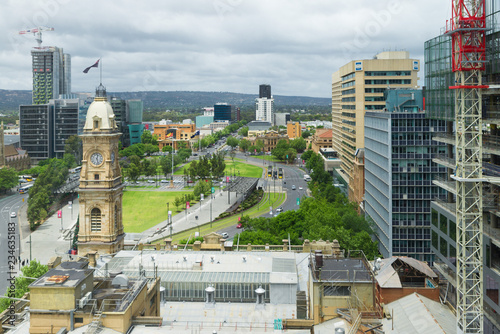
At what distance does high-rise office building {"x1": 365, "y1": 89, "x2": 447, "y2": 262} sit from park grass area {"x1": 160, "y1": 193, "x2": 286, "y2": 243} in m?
40.4

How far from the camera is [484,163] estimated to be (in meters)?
47.7

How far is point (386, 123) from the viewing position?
8731 cm

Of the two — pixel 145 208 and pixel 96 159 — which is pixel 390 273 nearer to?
pixel 96 159

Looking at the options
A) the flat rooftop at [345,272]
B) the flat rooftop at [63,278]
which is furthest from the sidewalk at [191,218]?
the flat rooftop at [63,278]

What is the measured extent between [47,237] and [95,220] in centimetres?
5501

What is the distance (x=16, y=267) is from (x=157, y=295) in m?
59.5

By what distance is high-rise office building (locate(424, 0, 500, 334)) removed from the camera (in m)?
44.3

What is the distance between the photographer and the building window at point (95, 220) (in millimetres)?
63562

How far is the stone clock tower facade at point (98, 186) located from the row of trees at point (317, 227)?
28.1m

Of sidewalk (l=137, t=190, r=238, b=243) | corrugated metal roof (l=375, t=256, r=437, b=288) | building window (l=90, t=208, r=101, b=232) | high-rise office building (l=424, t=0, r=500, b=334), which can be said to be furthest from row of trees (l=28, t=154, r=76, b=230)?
high-rise office building (l=424, t=0, r=500, b=334)

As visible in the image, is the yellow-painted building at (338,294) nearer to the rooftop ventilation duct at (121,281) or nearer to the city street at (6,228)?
the rooftop ventilation duct at (121,281)

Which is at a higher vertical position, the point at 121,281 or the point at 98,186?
the point at 98,186

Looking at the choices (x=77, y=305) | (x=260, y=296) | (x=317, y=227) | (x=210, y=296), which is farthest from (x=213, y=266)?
(x=317, y=227)

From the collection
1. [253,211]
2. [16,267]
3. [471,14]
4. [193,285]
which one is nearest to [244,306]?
[193,285]
